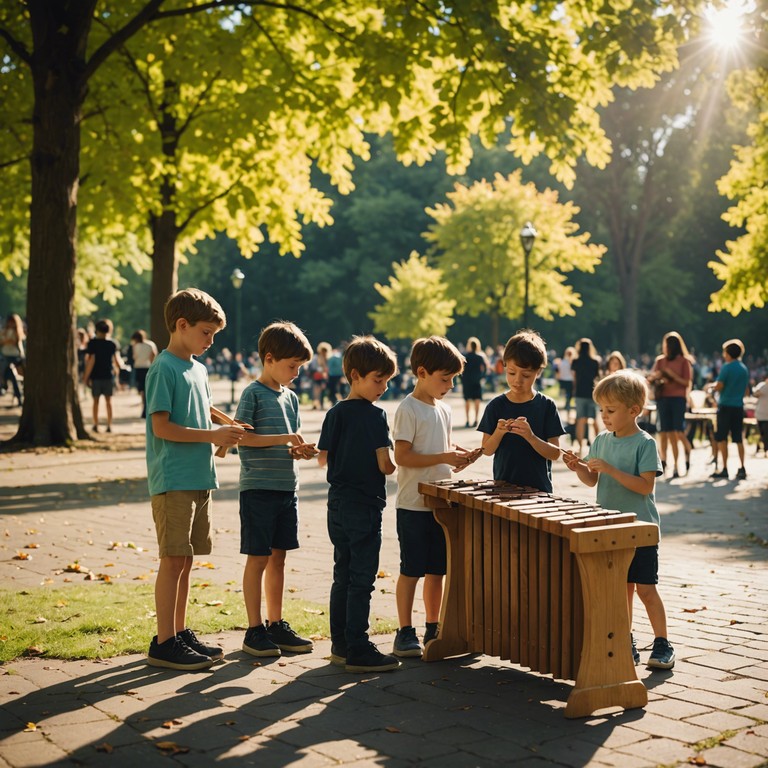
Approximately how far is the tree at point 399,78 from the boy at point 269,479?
754 cm

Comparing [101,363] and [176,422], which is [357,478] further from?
[101,363]

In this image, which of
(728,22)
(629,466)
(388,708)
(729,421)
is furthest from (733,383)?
(388,708)

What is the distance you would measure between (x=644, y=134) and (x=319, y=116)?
42342 mm

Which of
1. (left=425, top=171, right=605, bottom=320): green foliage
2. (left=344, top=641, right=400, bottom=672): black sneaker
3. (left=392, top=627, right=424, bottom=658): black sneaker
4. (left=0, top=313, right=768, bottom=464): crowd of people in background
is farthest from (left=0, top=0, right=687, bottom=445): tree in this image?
(left=425, top=171, right=605, bottom=320): green foliage

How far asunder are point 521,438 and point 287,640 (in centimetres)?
166

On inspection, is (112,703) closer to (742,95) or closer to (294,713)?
(294,713)

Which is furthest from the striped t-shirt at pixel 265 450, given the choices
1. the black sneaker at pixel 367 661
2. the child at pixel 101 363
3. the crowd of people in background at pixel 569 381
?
the child at pixel 101 363

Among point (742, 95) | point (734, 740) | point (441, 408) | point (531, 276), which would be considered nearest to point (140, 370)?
point (742, 95)

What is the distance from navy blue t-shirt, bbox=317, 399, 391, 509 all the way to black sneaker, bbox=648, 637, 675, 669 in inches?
61.3

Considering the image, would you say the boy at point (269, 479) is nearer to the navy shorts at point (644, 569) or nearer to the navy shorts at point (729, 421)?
the navy shorts at point (644, 569)

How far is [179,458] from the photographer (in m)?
5.45

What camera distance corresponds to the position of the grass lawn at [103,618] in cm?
566

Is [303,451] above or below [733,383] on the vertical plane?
below

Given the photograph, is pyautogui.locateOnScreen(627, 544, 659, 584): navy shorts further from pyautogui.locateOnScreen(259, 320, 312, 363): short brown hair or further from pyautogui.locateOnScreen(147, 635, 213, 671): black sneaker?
pyautogui.locateOnScreen(147, 635, 213, 671): black sneaker
